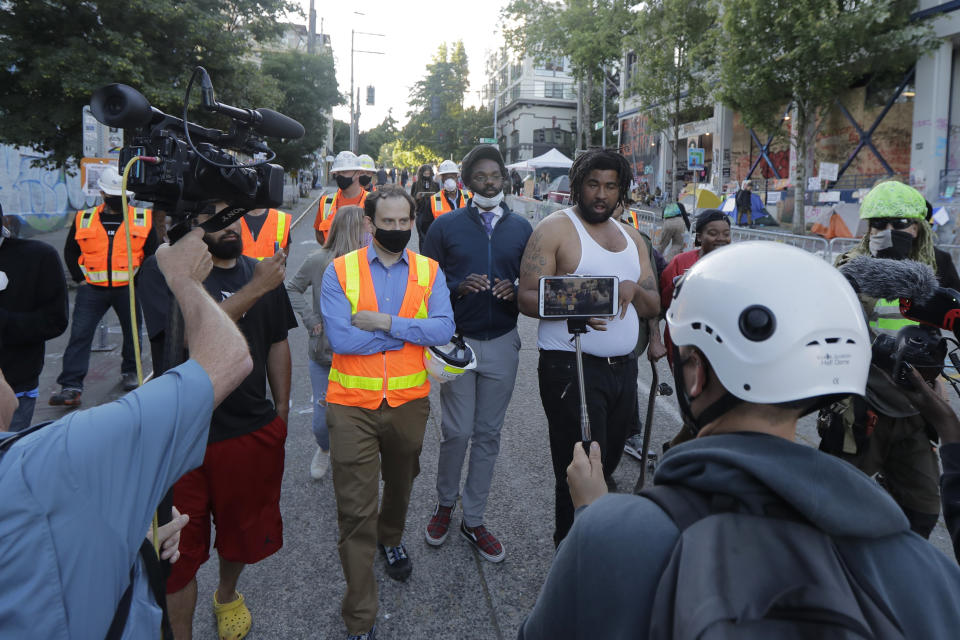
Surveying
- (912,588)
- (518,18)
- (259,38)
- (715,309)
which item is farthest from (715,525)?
(518,18)

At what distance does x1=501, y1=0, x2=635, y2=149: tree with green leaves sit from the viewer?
3061 cm

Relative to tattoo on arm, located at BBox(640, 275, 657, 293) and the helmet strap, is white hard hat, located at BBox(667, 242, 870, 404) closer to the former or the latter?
the helmet strap

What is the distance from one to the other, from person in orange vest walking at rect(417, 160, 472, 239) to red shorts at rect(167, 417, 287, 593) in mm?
5322

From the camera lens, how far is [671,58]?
26547mm

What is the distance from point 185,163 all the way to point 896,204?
3.19 meters

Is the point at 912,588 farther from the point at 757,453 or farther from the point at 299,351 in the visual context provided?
the point at 299,351

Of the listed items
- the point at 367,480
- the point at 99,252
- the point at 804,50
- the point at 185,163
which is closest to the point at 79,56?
the point at 99,252

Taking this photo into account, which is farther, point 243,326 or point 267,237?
point 267,237

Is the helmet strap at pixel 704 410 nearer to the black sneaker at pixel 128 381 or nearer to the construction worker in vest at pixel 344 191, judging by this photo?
the construction worker in vest at pixel 344 191

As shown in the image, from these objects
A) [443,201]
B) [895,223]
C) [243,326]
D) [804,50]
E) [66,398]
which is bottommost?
[66,398]

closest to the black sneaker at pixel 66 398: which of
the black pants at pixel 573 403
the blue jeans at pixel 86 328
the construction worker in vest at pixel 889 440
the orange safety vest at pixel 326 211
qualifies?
the blue jeans at pixel 86 328

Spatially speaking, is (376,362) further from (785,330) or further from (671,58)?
(671,58)

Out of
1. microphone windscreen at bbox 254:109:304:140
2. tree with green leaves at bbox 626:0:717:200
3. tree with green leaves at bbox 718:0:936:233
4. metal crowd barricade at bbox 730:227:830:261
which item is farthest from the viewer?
tree with green leaves at bbox 626:0:717:200

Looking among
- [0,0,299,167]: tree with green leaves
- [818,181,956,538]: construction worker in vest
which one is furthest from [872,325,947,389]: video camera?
[0,0,299,167]: tree with green leaves
